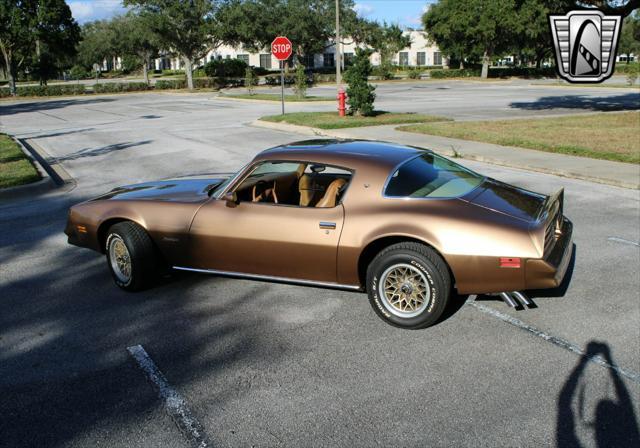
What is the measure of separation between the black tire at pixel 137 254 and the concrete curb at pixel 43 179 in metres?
5.91

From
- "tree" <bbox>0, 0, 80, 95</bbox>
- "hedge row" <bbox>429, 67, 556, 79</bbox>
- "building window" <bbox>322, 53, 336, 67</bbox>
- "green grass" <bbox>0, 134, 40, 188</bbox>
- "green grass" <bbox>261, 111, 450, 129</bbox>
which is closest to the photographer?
"green grass" <bbox>0, 134, 40, 188</bbox>

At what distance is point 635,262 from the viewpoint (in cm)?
677

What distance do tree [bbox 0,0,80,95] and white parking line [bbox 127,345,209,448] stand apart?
49342mm

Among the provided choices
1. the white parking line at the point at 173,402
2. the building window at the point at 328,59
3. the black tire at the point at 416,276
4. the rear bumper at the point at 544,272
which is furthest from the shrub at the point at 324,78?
the white parking line at the point at 173,402

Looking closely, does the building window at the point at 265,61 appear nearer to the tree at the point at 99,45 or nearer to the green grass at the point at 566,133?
the tree at the point at 99,45

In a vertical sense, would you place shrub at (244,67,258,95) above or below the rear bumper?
above

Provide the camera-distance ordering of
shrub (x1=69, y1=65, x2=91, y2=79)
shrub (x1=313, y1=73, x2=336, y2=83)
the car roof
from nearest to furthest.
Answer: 1. the car roof
2. shrub (x1=313, y1=73, x2=336, y2=83)
3. shrub (x1=69, y1=65, x2=91, y2=79)

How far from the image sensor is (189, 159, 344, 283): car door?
533 centimetres

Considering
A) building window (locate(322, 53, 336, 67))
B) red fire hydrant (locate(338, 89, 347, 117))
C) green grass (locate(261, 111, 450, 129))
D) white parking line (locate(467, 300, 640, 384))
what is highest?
building window (locate(322, 53, 336, 67))

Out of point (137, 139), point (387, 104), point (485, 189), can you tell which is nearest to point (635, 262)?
point (485, 189)

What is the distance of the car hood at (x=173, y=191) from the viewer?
20.2 feet

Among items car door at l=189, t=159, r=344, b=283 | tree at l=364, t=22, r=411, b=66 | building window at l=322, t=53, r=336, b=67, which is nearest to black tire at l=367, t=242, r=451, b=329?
car door at l=189, t=159, r=344, b=283

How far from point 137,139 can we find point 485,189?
51.1ft

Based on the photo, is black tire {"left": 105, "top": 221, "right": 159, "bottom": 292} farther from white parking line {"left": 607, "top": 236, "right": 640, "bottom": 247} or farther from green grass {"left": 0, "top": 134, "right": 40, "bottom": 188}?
green grass {"left": 0, "top": 134, "right": 40, "bottom": 188}
